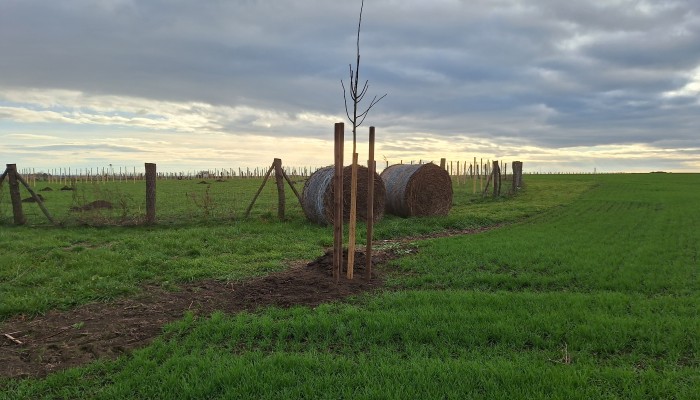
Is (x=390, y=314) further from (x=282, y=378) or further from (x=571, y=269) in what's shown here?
(x=571, y=269)

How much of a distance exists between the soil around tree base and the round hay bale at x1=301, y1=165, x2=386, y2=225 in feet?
18.1

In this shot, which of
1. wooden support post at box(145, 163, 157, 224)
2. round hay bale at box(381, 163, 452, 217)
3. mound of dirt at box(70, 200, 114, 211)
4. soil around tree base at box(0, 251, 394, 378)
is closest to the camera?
soil around tree base at box(0, 251, 394, 378)

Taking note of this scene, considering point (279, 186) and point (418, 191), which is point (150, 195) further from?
point (418, 191)

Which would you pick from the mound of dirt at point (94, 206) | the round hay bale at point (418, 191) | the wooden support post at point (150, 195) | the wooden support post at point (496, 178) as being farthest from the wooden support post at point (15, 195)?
the wooden support post at point (496, 178)

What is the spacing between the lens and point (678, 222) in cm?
1638

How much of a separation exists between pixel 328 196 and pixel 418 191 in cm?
482

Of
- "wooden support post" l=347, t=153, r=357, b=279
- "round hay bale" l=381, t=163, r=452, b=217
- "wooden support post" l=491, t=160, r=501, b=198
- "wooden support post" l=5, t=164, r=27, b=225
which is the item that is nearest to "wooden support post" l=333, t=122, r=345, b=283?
"wooden support post" l=347, t=153, r=357, b=279

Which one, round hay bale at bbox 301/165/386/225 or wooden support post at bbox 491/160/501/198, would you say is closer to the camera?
round hay bale at bbox 301/165/386/225

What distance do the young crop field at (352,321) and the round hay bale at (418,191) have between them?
20.1 ft

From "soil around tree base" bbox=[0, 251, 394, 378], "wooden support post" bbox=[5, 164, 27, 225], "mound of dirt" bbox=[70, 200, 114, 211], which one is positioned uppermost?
"wooden support post" bbox=[5, 164, 27, 225]

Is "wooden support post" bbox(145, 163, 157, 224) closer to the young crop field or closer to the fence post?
the fence post

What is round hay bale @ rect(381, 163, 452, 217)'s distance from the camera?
17781mm

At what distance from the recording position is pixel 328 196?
1438 cm

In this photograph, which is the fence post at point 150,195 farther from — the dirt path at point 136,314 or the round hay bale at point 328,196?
the dirt path at point 136,314
